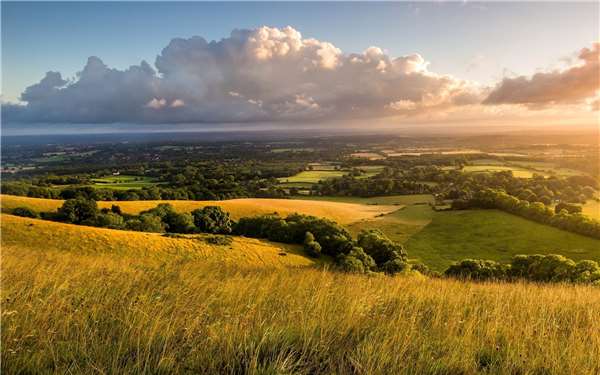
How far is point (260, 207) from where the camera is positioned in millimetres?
74688

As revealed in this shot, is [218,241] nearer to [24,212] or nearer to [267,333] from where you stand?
[24,212]

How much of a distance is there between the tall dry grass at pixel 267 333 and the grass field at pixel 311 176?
121 metres

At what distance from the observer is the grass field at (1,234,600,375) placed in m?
3.34

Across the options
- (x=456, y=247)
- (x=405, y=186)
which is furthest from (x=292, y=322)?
(x=405, y=186)

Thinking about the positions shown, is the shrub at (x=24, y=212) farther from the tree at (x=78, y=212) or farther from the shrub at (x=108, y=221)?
the shrub at (x=108, y=221)

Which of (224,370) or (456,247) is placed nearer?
(224,370)

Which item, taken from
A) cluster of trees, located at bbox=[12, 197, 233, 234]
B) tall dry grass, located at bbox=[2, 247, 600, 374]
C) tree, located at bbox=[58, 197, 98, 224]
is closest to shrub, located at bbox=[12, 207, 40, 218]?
cluster of trees, located at bbox=[12, 197, 233, 234]

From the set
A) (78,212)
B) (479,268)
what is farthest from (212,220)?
(479,268)

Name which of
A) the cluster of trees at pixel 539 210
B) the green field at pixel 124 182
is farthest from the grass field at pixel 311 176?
the cluster of trees at pixel 539 210

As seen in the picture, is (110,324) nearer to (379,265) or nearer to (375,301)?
(375,301)

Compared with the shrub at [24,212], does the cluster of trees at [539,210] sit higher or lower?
lower

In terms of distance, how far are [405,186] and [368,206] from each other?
A: 2978 cm

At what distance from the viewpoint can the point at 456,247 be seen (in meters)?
59.8

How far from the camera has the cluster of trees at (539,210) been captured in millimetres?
58438
